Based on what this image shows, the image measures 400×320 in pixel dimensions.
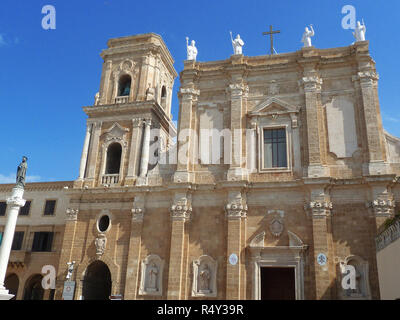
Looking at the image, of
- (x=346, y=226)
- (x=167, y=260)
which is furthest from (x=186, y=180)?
(x=346, y=226)

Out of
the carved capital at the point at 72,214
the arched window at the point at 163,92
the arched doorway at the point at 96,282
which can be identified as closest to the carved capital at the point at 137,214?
the arched doorway at the point at 96,282

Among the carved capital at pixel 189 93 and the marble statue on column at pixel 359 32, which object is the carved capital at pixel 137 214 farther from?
the marble statue on column at pixel 359 32

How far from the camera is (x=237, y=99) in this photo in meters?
22.1

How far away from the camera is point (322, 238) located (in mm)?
18094

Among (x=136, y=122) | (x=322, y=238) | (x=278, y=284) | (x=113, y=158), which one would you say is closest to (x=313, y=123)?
(x=322, y=238)

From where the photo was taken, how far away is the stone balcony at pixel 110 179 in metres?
22.9

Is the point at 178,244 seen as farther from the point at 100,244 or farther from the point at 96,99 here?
the point at 96,99

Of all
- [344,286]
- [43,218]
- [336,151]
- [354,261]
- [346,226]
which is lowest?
[344,286]

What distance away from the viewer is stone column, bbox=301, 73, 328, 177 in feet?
63.9

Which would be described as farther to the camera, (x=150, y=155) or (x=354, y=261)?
(x=150, y=155)

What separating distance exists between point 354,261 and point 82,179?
16.2m

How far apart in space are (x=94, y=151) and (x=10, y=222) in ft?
24.4
